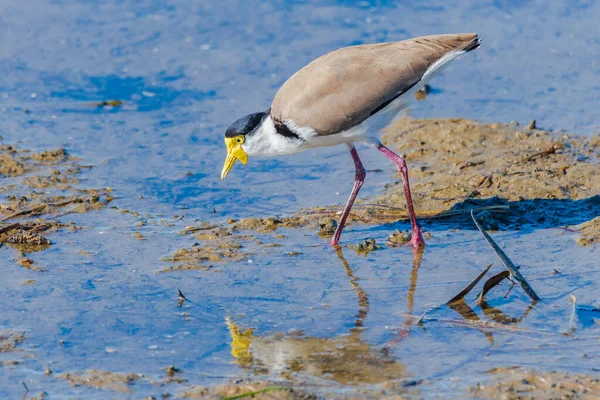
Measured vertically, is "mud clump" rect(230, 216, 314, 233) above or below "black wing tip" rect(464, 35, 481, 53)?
below

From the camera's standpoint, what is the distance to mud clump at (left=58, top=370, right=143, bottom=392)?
5129 millimetres

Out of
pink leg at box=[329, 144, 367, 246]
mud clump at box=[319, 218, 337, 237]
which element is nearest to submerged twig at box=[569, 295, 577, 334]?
pink leg at box=[329, 144, 367, 246]

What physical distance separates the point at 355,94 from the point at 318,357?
272cm

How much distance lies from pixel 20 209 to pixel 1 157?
51.6 inches

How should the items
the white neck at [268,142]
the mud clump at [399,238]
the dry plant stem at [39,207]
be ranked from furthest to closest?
the dry plant stem at [39,207] → the white neck at [268,142] → the mud clump at [399,238]

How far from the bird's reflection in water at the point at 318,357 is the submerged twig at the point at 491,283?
0.83 metres

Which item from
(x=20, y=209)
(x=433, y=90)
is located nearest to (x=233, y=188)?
(x=20, y=209)

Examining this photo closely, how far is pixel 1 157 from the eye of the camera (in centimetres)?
919

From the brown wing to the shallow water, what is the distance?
101 cm

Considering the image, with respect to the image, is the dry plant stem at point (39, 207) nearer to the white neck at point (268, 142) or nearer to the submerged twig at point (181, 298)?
the white neck at point (268, 142)

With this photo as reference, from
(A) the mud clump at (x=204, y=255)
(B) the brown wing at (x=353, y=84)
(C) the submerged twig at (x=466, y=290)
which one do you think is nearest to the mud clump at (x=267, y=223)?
→ (A) the mud clump at (x=204, y=255)

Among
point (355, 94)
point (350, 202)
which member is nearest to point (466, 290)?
point (350, 202)

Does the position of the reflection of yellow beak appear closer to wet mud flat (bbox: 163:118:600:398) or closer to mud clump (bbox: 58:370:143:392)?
wet mud flat (bbox: 163:118:600:398)

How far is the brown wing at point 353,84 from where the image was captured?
746cm
